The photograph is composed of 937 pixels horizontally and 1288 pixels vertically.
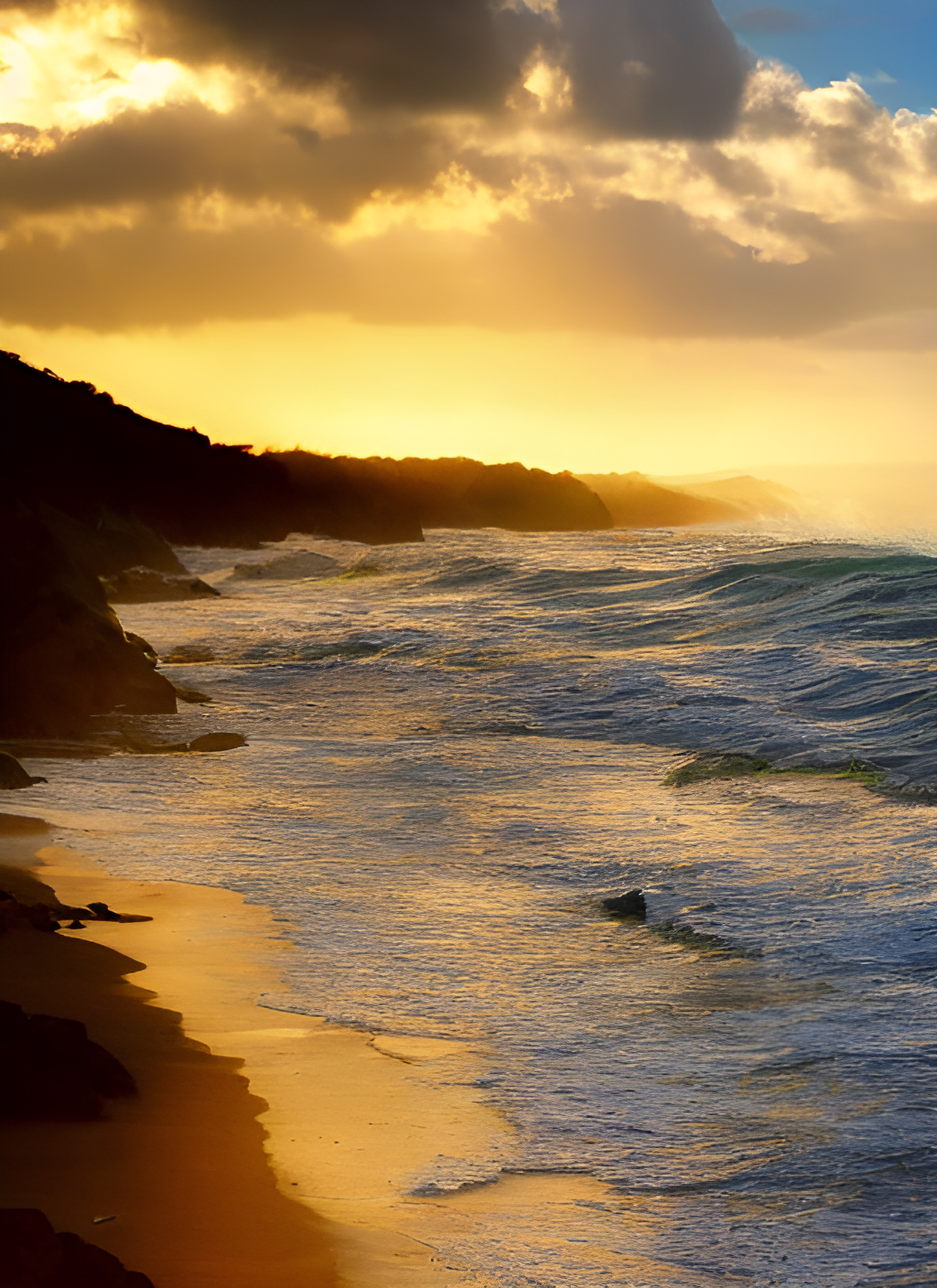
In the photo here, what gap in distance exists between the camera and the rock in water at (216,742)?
12.5 metres

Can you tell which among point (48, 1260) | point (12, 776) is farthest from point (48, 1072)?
point (12, 776)

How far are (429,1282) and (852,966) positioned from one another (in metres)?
3.39

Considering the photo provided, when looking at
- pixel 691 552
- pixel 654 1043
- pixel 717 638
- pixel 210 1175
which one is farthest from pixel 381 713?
pixel 691 552

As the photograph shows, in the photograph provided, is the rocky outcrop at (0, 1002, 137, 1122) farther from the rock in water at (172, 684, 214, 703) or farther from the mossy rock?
the rock in water at (172, 684, 214, 703)

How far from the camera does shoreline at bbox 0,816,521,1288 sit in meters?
3.78

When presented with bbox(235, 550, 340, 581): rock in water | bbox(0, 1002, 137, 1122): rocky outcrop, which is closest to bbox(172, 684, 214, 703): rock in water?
bbox(0, 1002, 137, 1122): rocky outcrop

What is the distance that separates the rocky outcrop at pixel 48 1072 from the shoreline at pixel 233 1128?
0.21ft

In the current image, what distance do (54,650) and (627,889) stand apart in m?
7.37

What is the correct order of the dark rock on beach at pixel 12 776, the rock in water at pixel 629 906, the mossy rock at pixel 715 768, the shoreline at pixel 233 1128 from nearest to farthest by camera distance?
the shoreline at pixel 233 1128 → the rock in water at pixel 629 906 → the dark rock on beach at pixel 12 776 → the mossy rock at pixel 715 768

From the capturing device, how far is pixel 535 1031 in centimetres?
576

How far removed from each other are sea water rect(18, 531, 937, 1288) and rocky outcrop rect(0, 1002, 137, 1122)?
4.01ft

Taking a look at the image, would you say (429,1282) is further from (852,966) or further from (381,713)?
(381,713)

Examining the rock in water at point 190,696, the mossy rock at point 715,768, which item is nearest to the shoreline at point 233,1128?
the mossy rock at point 715,768

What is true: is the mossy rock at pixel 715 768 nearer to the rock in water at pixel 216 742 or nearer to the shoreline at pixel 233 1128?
the rock in water at pixel 216 742
